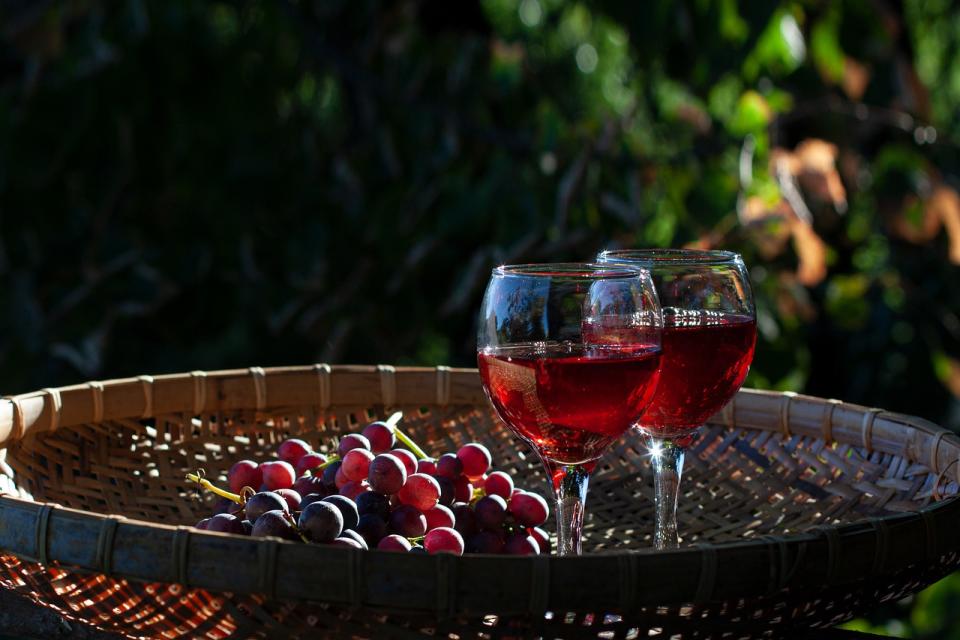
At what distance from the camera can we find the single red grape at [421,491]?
42.9 inches

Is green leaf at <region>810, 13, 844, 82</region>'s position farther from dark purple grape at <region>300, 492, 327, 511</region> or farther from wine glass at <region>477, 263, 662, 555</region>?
dark purple grape at <region>300, 492, 327, 511</region>

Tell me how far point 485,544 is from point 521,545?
33mm

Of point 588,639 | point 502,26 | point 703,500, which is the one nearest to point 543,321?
point 588,639

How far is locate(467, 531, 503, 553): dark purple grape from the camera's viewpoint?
1.08 metres

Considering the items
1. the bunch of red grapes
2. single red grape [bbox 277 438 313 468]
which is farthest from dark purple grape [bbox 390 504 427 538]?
single red grape [bbox 277 438 313 468]

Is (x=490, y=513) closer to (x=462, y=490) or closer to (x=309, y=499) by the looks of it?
(x=462, y=490)

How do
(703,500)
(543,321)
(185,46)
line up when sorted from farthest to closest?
(185,46) → (703,500) → (543,321)

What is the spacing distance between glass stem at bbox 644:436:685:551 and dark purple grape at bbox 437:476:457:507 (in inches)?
7.9

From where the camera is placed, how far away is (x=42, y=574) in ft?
2.86

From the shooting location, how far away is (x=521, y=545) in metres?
1.07

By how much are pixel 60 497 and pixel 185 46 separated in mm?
1978

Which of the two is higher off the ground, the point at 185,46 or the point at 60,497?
the point at 185,46

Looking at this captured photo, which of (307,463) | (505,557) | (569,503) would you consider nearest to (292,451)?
(307,463)

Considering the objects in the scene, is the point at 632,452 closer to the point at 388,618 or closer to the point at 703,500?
the point at 703,500
